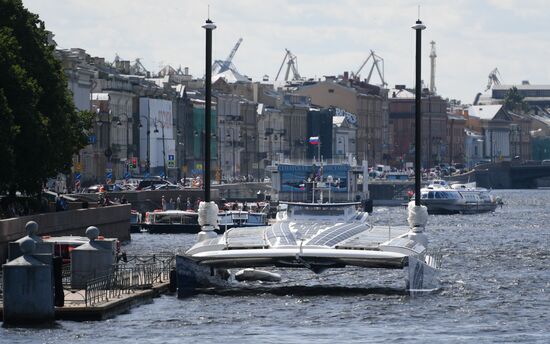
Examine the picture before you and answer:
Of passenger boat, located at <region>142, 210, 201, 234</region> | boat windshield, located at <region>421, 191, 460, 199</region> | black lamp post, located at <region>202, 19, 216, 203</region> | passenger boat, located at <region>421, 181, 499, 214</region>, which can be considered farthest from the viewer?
boat windshield, located at <region>421, 191, 460, 199</region>

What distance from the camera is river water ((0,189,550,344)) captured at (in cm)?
4244

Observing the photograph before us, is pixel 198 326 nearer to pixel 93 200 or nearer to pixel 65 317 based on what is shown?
pixel 65 317

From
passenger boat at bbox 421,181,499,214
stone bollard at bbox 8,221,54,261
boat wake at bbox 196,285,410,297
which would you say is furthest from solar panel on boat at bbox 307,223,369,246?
passenger boat at bbox 421,181,499,214

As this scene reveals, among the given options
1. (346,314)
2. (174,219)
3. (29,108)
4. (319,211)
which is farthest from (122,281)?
(174,219)

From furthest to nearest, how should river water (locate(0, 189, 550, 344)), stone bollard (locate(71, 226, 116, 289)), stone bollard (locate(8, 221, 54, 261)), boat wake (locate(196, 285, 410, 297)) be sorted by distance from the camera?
boat wake (locate(196, 285, 410, 297))
stone bollard (locate(71, 226, 116, 289))
stone bollard (locate(8, 221, 54, 261))
river water (locate(0, 189, 550, 344))

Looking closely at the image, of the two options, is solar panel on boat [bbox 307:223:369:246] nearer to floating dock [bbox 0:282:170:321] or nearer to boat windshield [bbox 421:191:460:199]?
floating dock [bbox 0:282:170:321]

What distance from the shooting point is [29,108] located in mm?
70812

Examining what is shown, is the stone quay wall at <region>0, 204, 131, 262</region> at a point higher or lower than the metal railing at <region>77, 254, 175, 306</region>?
higher

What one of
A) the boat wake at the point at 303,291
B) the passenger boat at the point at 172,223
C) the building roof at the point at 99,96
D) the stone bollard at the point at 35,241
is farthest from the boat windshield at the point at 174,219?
the stone bollard at the point at 35,241

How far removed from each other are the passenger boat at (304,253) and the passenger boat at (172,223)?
167ft

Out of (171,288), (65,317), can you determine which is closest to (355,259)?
(171,288)

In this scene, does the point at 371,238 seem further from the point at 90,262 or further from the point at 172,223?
the point at 172,223

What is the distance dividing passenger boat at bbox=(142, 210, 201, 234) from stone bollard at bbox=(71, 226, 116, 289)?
5708 centimetres

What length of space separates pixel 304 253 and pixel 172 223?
56.3 meters
